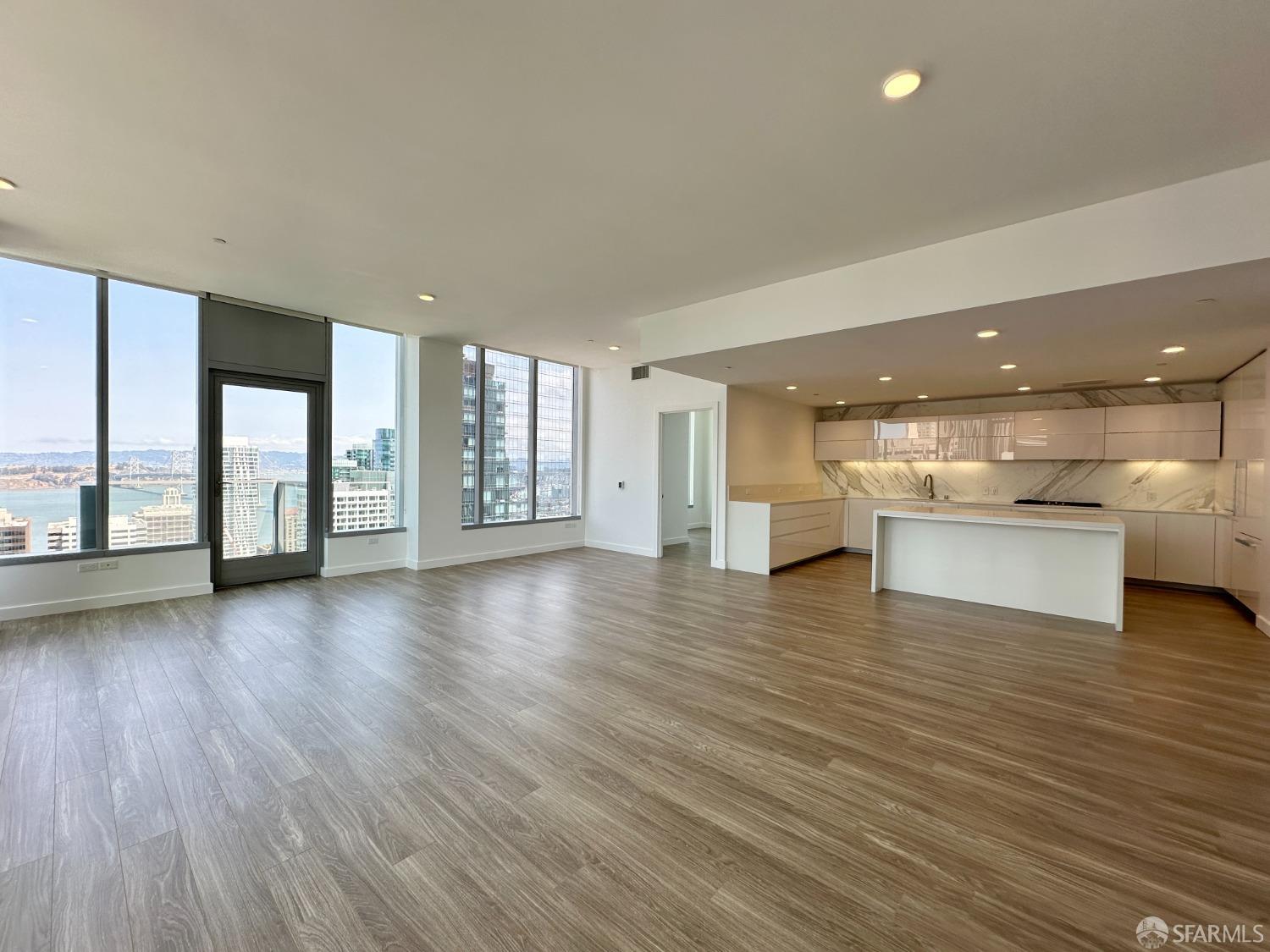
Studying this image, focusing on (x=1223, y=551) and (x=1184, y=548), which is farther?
(x=1184, y=548)

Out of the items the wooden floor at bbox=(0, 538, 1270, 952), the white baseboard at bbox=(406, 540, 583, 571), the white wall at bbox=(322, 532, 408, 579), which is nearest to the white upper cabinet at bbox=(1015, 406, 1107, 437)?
the wooden floor at bbox=(0, 538, 1270, 952)

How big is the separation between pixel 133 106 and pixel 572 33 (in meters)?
2.14

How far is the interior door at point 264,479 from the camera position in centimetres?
534

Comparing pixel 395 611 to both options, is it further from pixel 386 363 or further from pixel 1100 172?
pixel 1100 172

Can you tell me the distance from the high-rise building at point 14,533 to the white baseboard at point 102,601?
1.59 feet

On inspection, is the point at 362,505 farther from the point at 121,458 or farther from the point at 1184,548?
the point at 1184,548

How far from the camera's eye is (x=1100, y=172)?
260 centimetres

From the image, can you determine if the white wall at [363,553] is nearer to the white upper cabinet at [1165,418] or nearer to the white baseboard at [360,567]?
the white baseboard at [360,567]

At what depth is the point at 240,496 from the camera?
5457mm

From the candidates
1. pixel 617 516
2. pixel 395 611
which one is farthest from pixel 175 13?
pixel 617 516

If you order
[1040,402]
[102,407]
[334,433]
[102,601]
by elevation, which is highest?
[1040,402]

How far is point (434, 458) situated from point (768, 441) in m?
4.81

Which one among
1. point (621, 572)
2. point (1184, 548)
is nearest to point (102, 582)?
point (621, 572)

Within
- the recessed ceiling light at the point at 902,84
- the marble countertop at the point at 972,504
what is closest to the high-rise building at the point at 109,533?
the marble countertop at the point at 972,504
